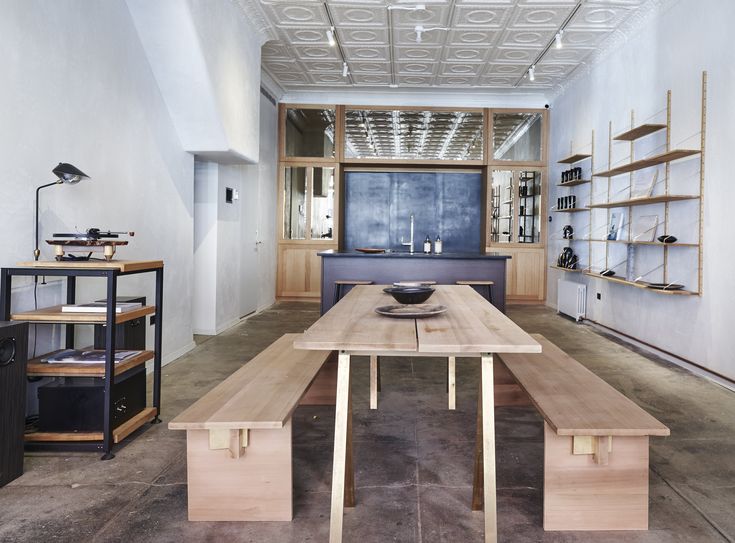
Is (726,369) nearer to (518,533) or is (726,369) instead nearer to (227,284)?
(518,533)

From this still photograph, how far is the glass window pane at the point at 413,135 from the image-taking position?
9016 millimetres

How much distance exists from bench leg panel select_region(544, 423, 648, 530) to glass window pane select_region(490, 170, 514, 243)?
23.9ft

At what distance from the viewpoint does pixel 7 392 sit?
7.43 ft

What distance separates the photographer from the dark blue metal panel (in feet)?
31.1

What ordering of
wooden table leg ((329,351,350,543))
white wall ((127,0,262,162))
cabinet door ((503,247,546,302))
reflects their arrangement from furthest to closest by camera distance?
cabinet door ((503,247,546,302)), white wall ((127,0,262,162)), wooden table leg ((329,351,350,543))

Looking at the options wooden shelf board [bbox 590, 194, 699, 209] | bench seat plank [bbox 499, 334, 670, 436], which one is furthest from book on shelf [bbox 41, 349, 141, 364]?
wooden shelf board [bbox 590, 194, 699, 209]

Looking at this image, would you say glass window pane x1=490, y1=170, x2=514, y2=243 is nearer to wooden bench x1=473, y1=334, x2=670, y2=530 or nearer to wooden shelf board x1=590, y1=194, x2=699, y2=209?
wooden shelf board x1=590, y1=194, x2=699, y2=209

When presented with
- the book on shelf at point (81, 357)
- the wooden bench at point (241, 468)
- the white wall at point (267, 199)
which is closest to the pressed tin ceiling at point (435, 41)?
the white wall at point (267, 199)

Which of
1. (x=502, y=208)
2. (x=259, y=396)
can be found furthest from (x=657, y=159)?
(x=502, y=208)

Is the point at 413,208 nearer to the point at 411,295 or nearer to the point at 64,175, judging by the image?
the point at 411,295

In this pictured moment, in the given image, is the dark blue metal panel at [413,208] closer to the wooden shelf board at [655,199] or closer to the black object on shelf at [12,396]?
the wooden shelf board at [655,199]

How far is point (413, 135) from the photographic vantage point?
9281 mm

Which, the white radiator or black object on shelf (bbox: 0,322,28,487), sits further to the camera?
the white radiator

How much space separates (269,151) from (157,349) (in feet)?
18.9
